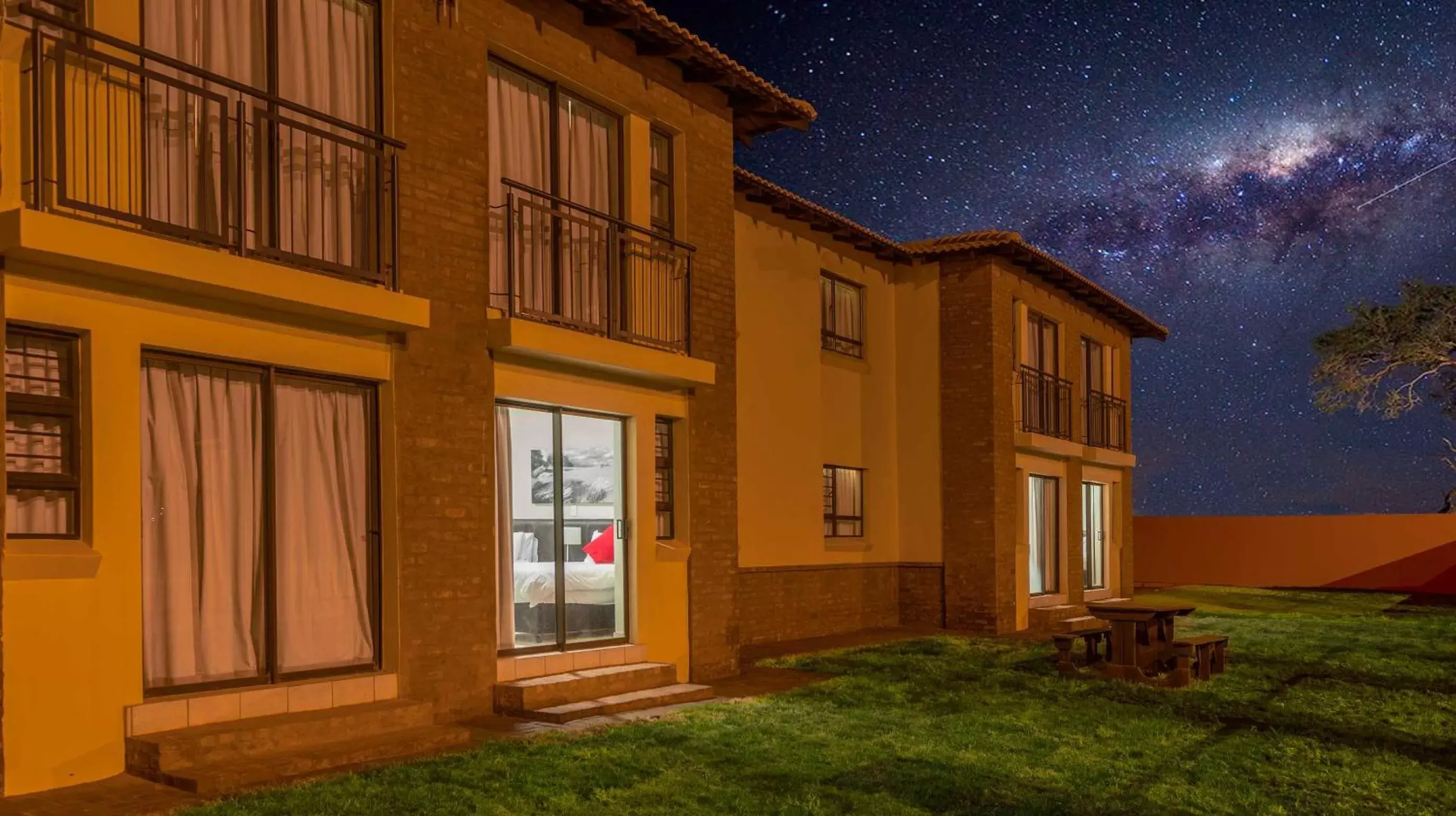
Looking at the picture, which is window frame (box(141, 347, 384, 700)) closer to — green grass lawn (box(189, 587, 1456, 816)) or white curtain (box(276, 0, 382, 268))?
white curtain (box(276, 0, 382, 268))

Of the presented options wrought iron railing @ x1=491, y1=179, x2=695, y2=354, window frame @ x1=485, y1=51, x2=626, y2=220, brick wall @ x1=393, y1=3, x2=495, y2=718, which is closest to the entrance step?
brick wall @ x1=393, y1=3, x2=495, y2=718

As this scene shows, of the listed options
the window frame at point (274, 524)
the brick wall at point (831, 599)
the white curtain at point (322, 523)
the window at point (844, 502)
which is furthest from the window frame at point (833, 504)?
the white curtain at point (322, 523)

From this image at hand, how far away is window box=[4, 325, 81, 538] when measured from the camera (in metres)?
6.78

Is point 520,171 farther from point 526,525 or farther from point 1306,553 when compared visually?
point 1306,553

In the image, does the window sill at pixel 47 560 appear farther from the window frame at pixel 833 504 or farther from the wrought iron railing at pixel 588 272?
the window frame at pixel 833 504

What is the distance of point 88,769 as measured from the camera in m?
6.86

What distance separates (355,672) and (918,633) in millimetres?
11021

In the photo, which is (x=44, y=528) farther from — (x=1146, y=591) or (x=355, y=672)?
(x=1146, y=591)

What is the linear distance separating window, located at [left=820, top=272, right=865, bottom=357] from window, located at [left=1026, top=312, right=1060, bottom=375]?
327 centimetres

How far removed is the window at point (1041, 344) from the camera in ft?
69.4

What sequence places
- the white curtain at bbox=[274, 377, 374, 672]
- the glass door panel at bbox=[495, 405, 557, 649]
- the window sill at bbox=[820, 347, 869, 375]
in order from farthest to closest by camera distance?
the window sill at bbox=[820, 347, 869, 375] < the glass door panel at bbox=[495, 405, 557, 649] < the white curtain at bbox=[274, 377, 374, 672]

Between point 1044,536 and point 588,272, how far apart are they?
1305 cm

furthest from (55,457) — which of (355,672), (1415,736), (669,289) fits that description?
(1415,736)

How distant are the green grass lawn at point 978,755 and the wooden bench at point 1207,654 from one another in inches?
10.5
